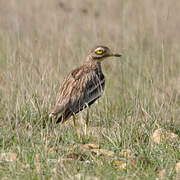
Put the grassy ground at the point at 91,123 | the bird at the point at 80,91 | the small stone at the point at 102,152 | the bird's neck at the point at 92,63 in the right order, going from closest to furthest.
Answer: the grassy ground at the point at 91,123 → the small stone at the point at 102,152 → the bird at the point at 80,91 → the bird's neck at the point at 92,63

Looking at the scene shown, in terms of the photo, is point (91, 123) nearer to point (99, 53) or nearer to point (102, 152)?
point (99, 53)

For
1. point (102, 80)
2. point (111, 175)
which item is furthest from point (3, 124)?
point (111, 175)

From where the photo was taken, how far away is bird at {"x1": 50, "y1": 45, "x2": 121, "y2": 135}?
6.07m

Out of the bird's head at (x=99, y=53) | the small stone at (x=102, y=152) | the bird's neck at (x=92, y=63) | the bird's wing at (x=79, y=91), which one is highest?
the bird's head at (x=99, y=53)

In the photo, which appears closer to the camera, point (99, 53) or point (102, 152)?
point (102, 152)

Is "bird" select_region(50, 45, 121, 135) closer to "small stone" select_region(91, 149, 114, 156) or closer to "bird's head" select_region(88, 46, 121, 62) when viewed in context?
"bird's head" select_region(88, 46, 121, 62)

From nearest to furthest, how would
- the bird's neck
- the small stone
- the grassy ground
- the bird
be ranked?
the grassy ground
the small stone
the bird
the bird's neck

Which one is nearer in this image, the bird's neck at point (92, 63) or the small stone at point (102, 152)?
the small stone at point (102, 152)

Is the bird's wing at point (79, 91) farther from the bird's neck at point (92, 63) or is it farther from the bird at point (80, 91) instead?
the bird's neck at point (92, 63)

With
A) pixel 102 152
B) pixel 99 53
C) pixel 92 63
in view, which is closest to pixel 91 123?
pixel 92 63

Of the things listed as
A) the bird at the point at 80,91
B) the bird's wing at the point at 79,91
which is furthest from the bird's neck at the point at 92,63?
the bird's wing at the point at 79,91

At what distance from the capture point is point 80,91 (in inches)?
250

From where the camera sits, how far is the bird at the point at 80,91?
6.07 meters

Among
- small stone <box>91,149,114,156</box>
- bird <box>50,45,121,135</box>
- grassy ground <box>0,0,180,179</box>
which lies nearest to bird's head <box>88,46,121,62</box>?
bird <box>50,45,121,135</box>
